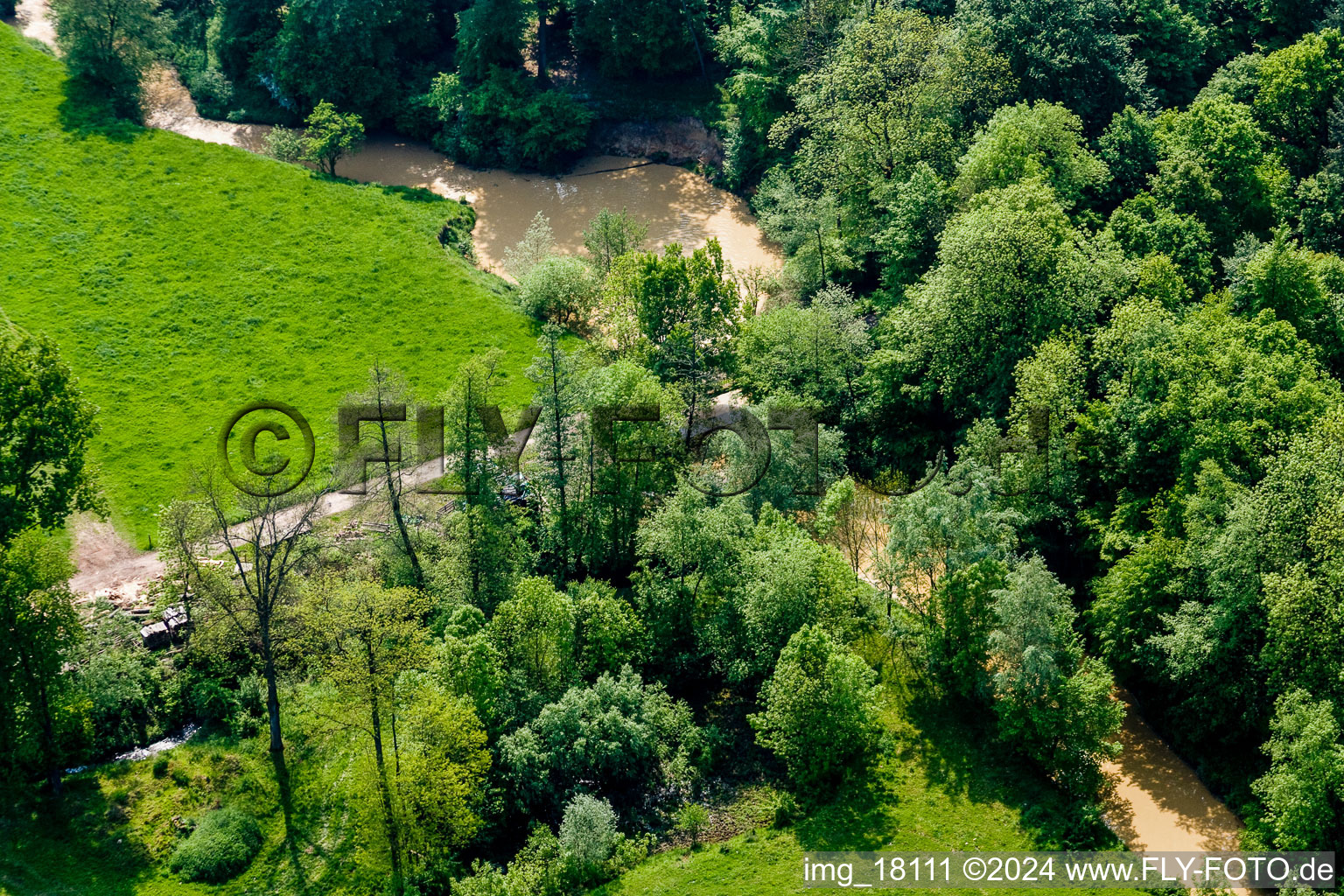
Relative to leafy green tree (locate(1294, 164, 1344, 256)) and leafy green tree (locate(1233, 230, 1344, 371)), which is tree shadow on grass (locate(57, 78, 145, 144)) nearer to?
leafy green tree (locate(1233, 230, 1344, 371))

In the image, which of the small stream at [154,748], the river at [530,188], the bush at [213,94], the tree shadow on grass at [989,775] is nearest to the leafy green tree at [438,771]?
the small stream at [154,748]

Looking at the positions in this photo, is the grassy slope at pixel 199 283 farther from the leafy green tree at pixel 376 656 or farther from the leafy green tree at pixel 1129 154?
the leafy green tree at pixel 1129 154

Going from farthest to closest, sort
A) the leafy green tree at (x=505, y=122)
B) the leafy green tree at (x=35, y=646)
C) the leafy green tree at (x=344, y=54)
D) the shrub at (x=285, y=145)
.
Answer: the leafy green tree at (x=505, y=122), the leafy green tree at (x=344, y=54), the shrub at (x=285, y=145), the leafy green tree at (x=35, y=646)

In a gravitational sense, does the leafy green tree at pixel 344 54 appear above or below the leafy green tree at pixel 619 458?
above

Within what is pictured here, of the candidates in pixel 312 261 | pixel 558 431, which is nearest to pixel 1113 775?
pixel 558 431

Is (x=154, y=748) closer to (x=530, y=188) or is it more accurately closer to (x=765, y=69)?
(x=530, y=188)

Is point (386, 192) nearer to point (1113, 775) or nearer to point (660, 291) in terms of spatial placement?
point (660, 291)
